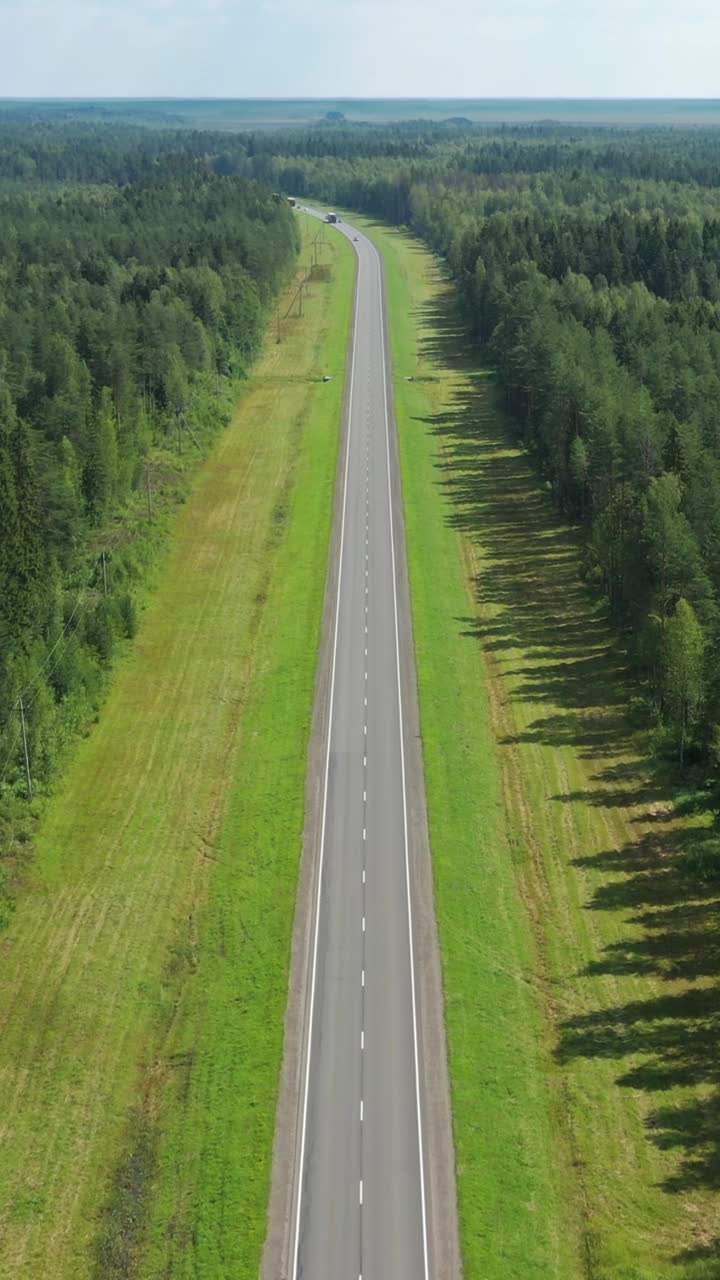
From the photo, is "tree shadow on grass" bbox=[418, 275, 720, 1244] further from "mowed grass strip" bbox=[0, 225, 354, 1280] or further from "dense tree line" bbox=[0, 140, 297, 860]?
"dense tree line" bbox=[0, 140, 297, 860]

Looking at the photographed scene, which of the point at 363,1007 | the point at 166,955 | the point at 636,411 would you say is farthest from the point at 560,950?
the point at 636,411

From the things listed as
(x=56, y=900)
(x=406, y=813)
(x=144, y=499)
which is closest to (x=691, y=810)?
(x=406, y=813)

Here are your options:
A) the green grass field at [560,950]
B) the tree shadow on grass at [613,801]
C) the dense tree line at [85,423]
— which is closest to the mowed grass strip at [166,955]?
the dense tree line at [85,423]

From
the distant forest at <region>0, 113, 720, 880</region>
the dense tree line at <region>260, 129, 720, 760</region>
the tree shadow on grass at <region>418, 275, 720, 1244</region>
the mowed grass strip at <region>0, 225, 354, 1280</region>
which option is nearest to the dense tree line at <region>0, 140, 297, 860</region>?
the distant forest at <region>0, 113, 720, 880</region>

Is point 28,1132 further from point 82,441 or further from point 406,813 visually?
point 82,441

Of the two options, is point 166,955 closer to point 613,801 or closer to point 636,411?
point 613,801

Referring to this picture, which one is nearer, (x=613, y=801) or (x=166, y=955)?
(x=166, y=955)

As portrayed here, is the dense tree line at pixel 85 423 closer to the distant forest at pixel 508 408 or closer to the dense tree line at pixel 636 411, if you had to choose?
the distant forest at pixel 508 408
